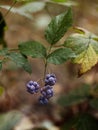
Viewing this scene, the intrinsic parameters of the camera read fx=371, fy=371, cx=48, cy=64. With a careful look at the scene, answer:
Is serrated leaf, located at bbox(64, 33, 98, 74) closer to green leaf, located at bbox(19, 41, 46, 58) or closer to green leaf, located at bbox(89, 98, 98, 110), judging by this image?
green leaf, located at bbox(19, 41, 46, 58)

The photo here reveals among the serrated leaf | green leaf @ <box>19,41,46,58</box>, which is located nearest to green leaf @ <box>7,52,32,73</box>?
green leaf @ <box>19,41,46,58</box>

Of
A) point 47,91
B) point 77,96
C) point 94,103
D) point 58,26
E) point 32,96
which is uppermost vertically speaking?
point 58,26

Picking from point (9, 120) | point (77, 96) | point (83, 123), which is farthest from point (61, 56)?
point (77, 96)

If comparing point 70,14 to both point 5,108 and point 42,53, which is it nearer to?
point 42,53

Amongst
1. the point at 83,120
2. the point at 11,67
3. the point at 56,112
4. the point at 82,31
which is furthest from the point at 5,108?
the point at 82,31

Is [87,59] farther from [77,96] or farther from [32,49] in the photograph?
[77,96]
